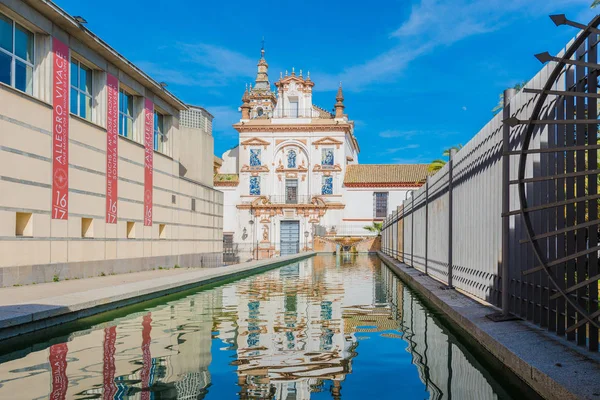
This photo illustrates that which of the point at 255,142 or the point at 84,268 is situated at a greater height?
the point at 255,142

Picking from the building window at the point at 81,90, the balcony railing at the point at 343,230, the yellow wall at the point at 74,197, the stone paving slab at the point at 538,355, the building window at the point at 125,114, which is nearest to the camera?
the stone paving slab at the point at 538,355

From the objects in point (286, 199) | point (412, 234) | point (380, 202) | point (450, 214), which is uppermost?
point (286, 199)

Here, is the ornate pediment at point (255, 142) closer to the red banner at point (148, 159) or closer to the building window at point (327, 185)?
the building window at point (327, 185)

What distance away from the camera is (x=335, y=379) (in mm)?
4586

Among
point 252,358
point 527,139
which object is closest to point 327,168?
point 527,139

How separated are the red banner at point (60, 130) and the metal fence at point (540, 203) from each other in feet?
33.7

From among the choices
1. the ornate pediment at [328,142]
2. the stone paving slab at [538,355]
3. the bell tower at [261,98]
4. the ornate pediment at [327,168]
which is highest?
A: the bell tower at [261,98]

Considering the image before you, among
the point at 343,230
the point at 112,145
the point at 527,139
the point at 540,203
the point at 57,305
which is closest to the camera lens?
the point at 527,139

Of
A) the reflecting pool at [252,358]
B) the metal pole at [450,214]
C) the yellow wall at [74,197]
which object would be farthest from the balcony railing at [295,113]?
the reflecting pool at [252,358]

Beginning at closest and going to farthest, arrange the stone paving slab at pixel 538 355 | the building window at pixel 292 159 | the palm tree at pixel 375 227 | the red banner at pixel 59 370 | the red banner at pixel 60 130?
the stone paving slab at pixel 538 355 → the red banner at pixel 59 370 → the red banner at pixel 60 130 → the palm tree at pixel 375 227 → the building window at pixel 292 159

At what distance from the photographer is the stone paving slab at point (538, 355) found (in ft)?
11.8

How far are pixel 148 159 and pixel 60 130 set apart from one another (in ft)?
21.7

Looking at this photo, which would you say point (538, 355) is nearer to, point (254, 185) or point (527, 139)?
point (527, 139)

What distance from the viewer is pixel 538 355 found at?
4.40m
